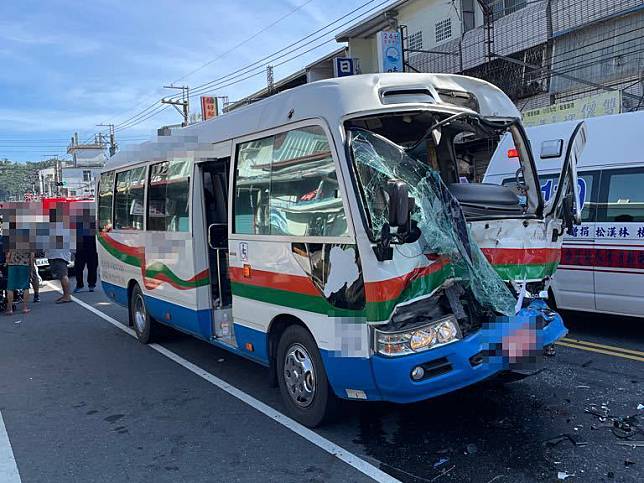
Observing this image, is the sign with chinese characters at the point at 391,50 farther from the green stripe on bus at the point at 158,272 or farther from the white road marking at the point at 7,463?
the white road marking at the point at 7,463

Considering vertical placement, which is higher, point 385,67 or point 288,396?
point 385,67

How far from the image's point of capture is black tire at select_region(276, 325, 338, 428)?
14.3ft

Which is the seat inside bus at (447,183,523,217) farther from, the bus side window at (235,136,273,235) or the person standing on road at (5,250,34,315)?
the person standing on road at (5,250,34,315)

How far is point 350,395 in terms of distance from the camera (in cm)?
409

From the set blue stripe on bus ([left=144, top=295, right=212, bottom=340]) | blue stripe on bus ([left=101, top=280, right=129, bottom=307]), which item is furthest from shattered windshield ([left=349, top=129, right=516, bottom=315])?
blue stripe on bus ([left=101, top=280, right=129, bottom=307])

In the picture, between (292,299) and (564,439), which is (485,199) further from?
(564,439)

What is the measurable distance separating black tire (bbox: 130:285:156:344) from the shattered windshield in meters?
4.86

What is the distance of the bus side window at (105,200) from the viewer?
29.4 feet

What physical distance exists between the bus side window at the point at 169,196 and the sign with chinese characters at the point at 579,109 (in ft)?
33.1

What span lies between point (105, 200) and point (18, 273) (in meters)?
3.21

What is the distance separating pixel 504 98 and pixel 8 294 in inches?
397

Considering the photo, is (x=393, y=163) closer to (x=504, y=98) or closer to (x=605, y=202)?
(x=504, y=98)

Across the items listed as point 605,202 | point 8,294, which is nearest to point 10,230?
point 8,294

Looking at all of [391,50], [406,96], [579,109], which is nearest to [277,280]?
[406,96]
